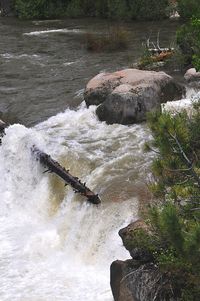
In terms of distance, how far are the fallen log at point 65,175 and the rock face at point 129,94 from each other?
2.38 metres

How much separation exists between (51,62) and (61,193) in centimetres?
1066

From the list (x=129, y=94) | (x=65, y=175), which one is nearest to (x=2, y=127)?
(x=129, y=94)

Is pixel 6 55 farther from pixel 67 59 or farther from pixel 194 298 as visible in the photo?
pixel 194 298

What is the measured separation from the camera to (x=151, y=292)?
24.2 feet

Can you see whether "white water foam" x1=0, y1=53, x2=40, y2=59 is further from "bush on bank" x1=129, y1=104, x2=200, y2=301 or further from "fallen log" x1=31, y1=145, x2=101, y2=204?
"bush on bank" x1=129, y1=104, x2=200, y2=301

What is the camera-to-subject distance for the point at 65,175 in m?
11.8

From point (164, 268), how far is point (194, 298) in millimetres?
537

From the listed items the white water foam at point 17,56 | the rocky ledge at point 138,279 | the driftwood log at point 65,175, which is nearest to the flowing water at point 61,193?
the driftwood log at point 65,175

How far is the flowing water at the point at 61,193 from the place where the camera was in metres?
9.98

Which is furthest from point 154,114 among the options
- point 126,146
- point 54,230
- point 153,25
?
point 153,25

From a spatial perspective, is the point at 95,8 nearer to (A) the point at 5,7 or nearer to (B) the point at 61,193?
(A) the point at 5,7

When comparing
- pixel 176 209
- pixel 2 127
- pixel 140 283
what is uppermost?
pixel 176 209

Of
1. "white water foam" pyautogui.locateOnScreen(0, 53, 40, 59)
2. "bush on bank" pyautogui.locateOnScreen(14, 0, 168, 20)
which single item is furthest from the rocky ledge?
"bush on bank" pyautogui.locateOnScreen(14, 0, 168, 20)

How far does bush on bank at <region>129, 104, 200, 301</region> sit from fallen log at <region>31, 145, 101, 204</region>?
10.6 feet
